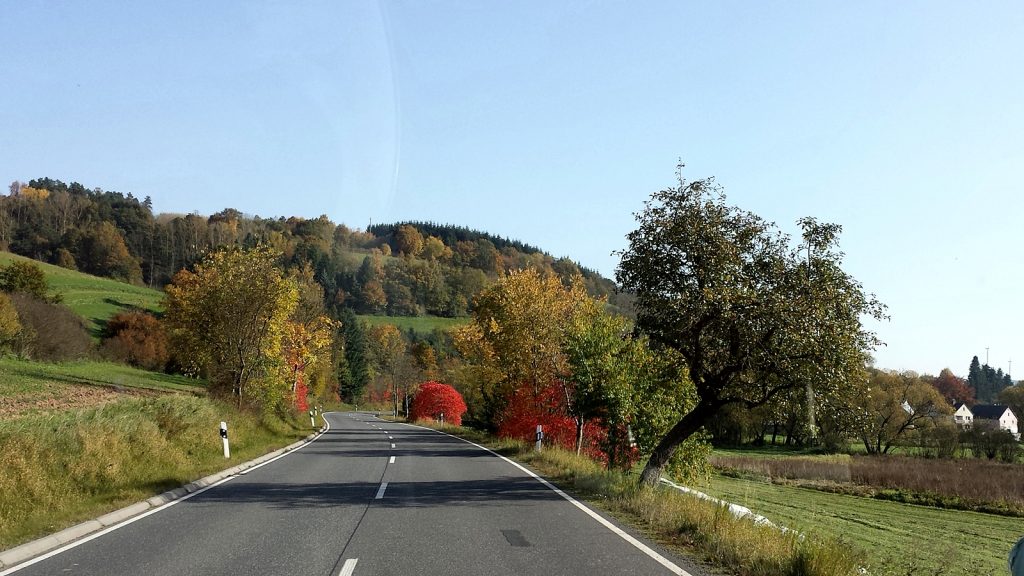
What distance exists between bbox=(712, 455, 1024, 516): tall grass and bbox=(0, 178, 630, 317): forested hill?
43711 millimetres

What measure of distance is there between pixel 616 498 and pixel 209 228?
136307mm

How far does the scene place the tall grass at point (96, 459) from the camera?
10453mm

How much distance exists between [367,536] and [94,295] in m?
95.0

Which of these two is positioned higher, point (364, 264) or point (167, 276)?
point (364, 264)

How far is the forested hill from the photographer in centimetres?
11375

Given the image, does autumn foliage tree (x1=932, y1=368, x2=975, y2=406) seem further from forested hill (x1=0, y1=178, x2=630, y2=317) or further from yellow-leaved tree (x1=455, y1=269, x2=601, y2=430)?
yellow-leaved tree (x1=455, y1=269, x2=601, y2=430)

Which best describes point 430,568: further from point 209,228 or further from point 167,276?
point 209,228

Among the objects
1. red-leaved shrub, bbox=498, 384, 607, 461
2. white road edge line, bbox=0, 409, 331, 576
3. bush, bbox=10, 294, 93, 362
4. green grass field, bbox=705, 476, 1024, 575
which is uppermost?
bush, bbox=10, 294, 93, 362

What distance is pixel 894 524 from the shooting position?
101 feet

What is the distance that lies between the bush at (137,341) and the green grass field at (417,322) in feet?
221

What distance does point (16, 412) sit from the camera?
24.4 meters

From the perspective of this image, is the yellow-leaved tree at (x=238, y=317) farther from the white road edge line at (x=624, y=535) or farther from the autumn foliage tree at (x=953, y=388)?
the autumn foliage tree at (x=953, y=388)

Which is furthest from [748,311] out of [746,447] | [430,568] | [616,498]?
[746,447]

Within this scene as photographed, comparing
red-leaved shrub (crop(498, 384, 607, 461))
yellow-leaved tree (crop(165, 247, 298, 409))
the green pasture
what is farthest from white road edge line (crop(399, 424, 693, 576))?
the green pasture
